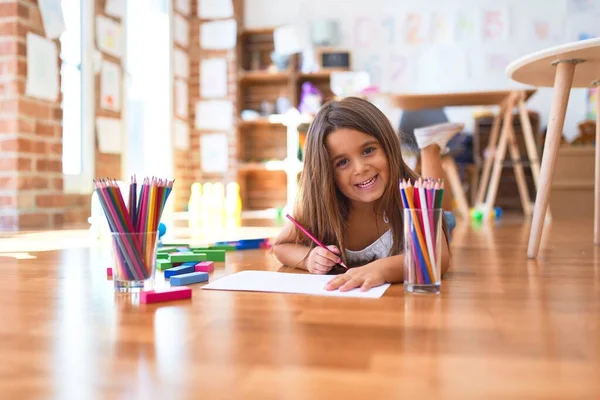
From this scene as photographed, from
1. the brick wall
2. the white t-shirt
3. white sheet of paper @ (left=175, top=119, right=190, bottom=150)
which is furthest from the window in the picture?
the white t-shirt

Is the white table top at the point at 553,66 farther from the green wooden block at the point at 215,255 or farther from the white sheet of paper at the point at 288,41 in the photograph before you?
the white sheet of paper at the point at 288,41

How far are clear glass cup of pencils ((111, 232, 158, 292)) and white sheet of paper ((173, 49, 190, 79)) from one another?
397cm

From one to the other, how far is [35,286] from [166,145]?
11.7 ft

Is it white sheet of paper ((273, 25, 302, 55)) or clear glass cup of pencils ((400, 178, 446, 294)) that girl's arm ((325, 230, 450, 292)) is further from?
white sheet of paper ((273, 25, 302, 55))

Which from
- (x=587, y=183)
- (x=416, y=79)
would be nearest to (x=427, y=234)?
(x=587, y=183)

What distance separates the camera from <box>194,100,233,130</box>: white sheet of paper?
5.13 metres

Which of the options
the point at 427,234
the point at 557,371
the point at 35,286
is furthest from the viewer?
the point at 35,286

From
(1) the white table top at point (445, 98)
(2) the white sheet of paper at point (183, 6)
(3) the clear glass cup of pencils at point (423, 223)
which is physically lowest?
(3) the clear glass cup of pencils at point (423, 223)

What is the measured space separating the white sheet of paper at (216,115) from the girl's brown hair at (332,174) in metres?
3.84

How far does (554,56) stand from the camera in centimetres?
158

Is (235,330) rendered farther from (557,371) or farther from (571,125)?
(571,125)

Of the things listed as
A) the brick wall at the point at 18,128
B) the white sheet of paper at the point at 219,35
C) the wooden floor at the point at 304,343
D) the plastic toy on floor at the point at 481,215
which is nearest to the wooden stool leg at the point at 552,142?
the wooden floor at the point at 304,343

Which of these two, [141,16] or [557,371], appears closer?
[557,371]

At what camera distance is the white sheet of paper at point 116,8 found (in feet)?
12.0
